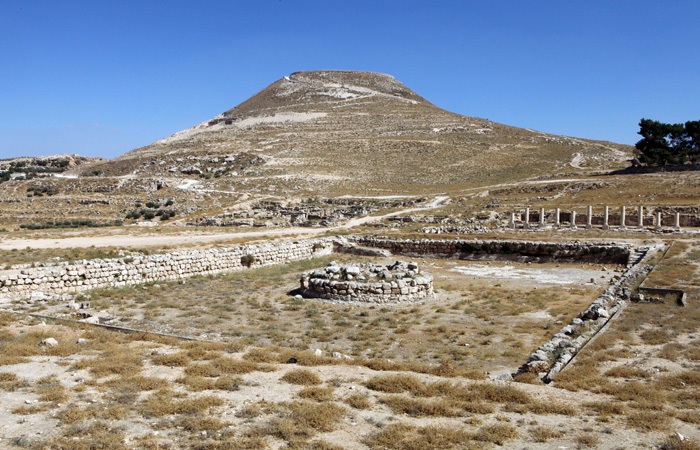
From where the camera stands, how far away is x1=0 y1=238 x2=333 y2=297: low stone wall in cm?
1555

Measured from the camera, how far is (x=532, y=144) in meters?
104

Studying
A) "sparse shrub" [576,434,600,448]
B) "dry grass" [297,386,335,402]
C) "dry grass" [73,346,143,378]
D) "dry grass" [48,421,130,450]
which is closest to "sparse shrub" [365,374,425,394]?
"dry grass" [297,386,335,402]

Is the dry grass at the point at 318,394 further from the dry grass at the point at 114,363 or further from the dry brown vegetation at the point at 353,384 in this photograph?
the dry grass at the point at 114,363

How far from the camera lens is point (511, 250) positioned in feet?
81.6

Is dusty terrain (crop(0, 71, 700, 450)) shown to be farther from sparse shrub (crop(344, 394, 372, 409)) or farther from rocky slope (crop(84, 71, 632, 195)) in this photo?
rocky slope (crop(84, 71, 632, 195))

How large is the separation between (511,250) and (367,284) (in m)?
11.8

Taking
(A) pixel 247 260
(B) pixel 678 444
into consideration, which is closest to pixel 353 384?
(B) pixel 678 444

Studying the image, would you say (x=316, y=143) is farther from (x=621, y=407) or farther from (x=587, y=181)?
(x=621, y=407)

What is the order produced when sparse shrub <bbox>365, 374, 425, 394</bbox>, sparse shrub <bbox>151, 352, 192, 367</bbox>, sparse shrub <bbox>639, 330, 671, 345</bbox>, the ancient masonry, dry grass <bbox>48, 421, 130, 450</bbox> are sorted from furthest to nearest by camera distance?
the ancient masonry < sparse shrub <bbox>639, 330, 671, 345</bbox> < sparse shrub <bbox>151, 352, 192, 367</bbox> < sparse shrub <bbox>365, 374, 425, 394</bbox> < dry grass <bbox>48, 421, 130, 450</bbox>

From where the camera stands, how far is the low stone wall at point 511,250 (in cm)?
2341

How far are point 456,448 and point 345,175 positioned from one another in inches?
2904

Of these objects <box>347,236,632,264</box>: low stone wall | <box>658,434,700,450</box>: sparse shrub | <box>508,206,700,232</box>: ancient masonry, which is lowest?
<box>658,434,700,450</box>: sparse shrub

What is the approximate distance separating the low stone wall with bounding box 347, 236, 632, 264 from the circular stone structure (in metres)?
9.17

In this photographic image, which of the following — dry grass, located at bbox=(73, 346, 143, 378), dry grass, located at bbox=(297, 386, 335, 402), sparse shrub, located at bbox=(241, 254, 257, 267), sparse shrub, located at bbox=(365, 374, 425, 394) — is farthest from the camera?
sparse shrub, located at bbox=(241, 254, 257, 267)
